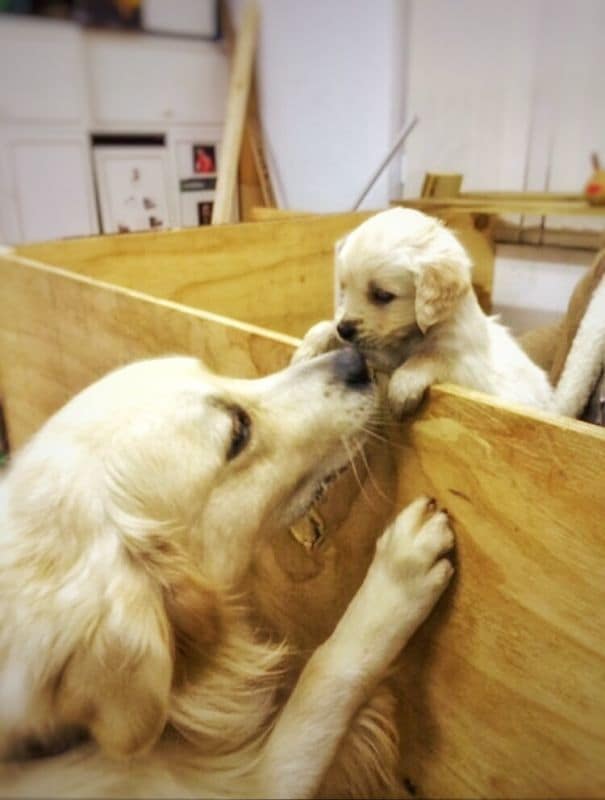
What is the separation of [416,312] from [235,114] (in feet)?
5.12

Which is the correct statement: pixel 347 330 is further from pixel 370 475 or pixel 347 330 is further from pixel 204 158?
pixel 204 158

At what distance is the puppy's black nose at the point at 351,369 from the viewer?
0.76 m

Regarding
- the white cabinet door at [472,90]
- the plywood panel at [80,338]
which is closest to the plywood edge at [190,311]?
the plywood panel at [80,338]

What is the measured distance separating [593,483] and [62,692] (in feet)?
1.56

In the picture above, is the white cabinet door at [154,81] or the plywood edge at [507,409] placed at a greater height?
the white cabinet door at [154,81]

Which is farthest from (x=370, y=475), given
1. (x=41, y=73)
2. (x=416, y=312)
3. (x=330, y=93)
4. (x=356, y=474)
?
(x=41, y=73)

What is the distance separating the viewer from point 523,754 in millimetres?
638

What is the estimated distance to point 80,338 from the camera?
3.82 feet

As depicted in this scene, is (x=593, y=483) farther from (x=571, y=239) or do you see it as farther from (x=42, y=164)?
(x=42, y=164)

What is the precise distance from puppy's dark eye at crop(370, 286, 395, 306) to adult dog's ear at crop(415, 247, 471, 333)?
70 millimetres

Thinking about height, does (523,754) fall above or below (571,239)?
below

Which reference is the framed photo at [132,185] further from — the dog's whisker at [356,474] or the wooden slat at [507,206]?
the dog's whisker at [356,474]

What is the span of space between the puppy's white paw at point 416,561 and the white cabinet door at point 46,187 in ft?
→ 6.45

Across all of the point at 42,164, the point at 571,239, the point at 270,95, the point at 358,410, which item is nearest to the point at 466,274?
the point at 358,410
